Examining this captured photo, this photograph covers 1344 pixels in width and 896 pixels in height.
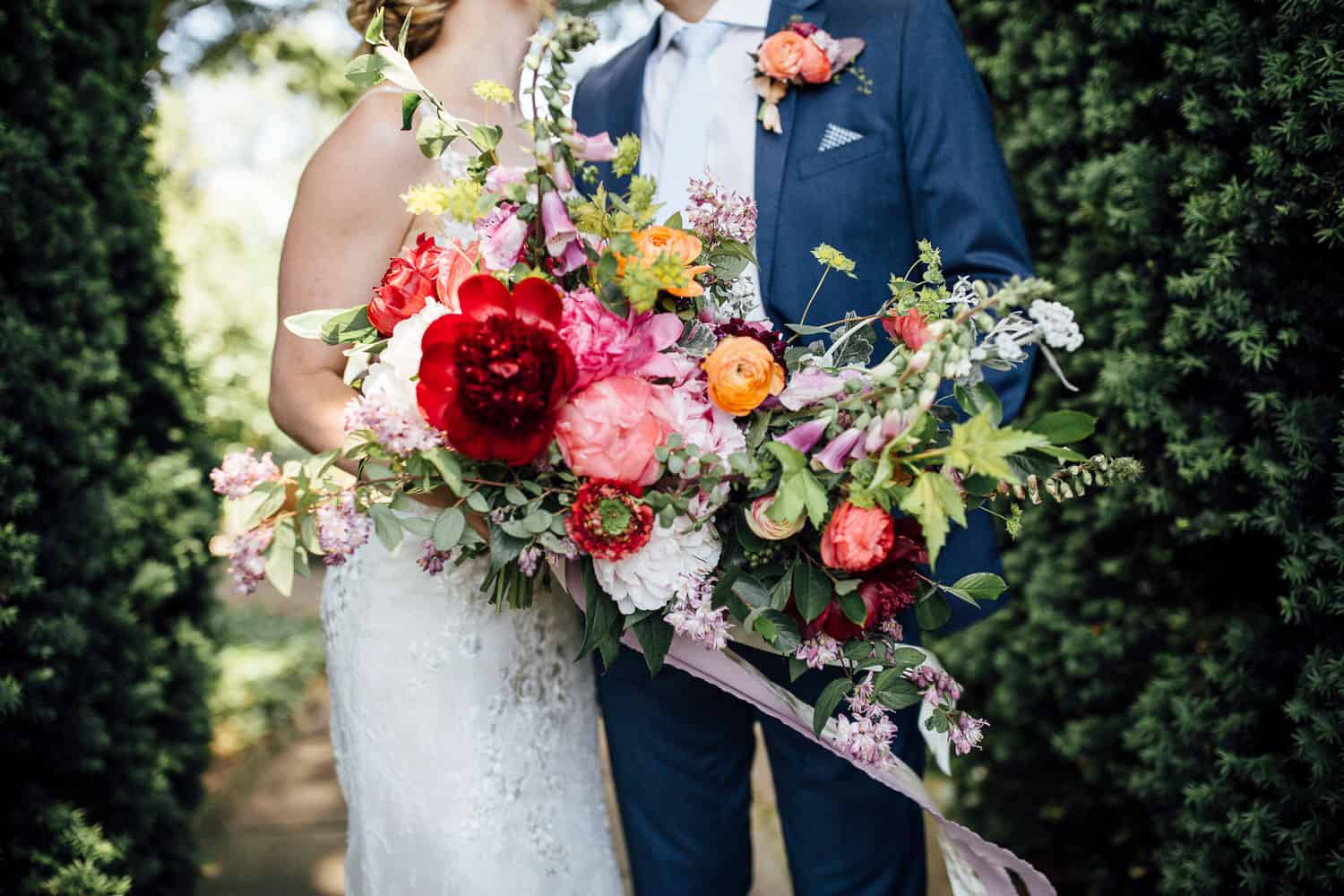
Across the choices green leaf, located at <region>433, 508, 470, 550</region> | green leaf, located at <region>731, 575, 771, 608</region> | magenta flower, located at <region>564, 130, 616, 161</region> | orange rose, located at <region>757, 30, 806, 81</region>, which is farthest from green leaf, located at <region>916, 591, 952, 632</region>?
orange rose, located at <region>757, 30, 806, 81</region>

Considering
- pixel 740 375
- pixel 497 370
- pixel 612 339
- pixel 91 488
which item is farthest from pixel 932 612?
pixel 91 488

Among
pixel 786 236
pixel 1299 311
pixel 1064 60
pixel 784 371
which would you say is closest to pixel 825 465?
pixel 784 371

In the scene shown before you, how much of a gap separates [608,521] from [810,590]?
0.30m

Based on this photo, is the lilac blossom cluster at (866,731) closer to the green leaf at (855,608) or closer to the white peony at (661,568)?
the green leaf at (855,608)

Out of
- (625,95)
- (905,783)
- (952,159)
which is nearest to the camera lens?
(905,783)

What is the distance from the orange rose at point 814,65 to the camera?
6.12 ft

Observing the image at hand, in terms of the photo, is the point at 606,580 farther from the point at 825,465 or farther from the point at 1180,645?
the point at 1180,645

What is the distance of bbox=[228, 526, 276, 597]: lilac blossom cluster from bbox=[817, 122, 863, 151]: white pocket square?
1316mm

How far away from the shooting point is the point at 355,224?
1.71 metres

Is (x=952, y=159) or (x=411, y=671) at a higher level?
(x=952, y=159)

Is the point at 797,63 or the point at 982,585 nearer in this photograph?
the point at 982,585

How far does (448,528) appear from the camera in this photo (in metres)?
1.23

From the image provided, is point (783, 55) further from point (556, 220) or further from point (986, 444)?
point (986, 444)

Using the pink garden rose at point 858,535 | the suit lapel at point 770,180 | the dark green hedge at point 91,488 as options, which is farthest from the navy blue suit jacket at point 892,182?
the dark green hedge at point 91,488
